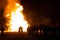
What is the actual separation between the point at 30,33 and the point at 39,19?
13.4 m

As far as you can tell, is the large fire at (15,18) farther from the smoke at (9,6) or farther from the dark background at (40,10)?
the dark background at (40,10)

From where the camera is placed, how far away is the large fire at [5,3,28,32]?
34312mm

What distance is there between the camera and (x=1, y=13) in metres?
35.6

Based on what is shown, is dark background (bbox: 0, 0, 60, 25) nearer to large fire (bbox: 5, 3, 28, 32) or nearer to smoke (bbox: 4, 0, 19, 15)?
smoke (bbox: 4, 0, 19, 15)

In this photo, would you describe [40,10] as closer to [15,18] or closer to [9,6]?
[15,18]

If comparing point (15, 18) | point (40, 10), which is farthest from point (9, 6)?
point (40, 10)

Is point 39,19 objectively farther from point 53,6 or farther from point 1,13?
point 1,13

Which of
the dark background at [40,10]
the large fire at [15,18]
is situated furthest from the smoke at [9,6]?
the dark background at [40,10]

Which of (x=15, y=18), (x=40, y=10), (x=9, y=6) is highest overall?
(x=9, y=6)

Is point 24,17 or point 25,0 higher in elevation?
point 25,0

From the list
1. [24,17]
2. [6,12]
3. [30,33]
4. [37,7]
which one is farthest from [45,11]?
[30,33]

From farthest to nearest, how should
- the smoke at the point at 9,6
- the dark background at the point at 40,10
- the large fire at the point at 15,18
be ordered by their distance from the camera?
1. the smoke at the point at 9,6
2. the dark background at the point at 40,10
3. the large fire at the point at 15,18

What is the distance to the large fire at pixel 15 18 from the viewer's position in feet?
113

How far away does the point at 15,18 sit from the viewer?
35.0 m
